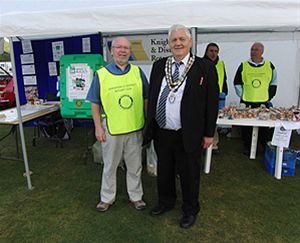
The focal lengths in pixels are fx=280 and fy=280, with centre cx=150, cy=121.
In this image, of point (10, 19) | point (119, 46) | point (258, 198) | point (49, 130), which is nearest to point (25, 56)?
point (49, 130)

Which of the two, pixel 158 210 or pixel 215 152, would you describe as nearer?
pixel 158 210

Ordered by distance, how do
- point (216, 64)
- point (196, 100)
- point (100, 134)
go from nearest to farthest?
point (196, 100) → point (100, 134) → point (216, 64)

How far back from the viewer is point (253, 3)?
205 cm

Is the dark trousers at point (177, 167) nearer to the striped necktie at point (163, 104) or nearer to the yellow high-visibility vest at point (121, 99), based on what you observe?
the striped necktie at point (163, 104)

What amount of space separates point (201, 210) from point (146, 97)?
1.15 metres

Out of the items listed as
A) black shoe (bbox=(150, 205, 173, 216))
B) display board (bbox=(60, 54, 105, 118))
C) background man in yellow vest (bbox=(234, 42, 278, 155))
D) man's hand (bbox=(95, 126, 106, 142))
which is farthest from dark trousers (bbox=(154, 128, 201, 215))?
background man in yellow vest (bbox=(234, 42, 278, 155))

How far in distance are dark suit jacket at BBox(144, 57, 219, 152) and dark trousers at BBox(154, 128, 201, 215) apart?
110 millimetres

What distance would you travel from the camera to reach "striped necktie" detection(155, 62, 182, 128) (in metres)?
2.04


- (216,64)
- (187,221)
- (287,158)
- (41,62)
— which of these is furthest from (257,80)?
(41,62)

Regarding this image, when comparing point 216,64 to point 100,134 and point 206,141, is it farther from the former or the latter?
point 100,134

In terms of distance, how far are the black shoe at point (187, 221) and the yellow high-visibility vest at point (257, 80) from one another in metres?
2.15

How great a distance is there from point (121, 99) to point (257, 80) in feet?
7.60

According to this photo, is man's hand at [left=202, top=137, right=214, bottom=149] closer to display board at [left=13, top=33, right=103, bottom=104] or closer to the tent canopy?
the tent canopy

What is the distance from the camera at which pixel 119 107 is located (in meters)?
2.21
